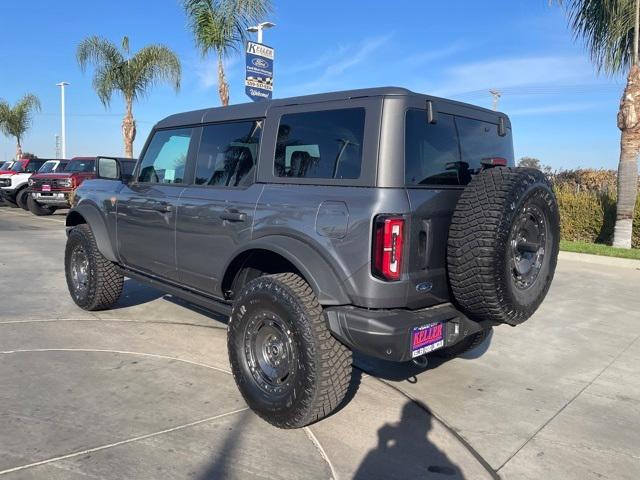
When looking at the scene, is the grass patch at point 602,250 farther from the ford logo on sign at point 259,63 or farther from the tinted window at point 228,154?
the tinted window at point 228,154

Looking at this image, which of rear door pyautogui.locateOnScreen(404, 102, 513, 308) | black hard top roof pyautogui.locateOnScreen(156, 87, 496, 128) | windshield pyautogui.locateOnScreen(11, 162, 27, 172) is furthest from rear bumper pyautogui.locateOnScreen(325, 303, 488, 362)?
windshield pyautogui.locateOnScreen(11, 162, 27, 172)

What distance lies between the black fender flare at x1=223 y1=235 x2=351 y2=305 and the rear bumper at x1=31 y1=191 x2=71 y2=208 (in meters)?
15.6

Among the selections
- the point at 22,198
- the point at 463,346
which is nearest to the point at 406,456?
the point at 463,346

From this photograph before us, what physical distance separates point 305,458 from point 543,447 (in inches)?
57.9

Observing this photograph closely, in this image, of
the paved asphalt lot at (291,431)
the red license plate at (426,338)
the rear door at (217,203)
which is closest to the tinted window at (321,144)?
the rear door at (217,203)

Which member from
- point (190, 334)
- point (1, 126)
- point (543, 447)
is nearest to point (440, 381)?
point (543, 447)

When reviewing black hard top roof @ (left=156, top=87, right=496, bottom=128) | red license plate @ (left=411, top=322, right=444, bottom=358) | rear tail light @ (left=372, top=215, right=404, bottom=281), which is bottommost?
red license plate @ (left=411, top=322, right=444, bottom=358)

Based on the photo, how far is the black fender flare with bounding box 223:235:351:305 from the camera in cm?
306

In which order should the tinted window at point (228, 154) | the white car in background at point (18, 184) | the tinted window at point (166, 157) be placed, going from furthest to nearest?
the white car in background at point (18, 184) → the tinted window at point (166, 157) → the tinted window at point (228, 154)

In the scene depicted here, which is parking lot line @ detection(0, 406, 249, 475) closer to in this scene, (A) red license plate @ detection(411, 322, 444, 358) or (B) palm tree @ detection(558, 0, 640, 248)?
(A) red license plate @ detection(411, 322, 444, 358)

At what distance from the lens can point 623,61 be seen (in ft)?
38.9

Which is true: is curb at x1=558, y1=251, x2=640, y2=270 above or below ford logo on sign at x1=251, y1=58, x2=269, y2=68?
below

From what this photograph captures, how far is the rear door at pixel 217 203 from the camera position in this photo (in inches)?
147

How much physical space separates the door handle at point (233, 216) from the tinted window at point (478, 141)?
1.53 metres
